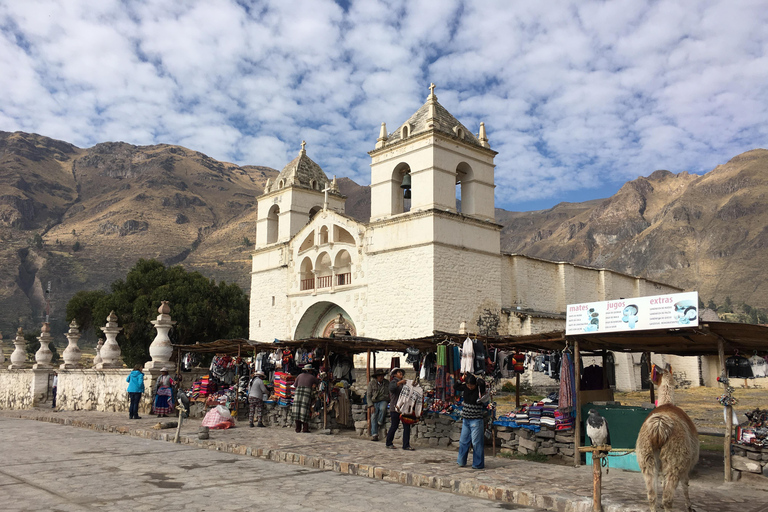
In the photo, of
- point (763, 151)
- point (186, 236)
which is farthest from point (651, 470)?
point (763, 151)

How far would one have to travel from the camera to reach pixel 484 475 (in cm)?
772

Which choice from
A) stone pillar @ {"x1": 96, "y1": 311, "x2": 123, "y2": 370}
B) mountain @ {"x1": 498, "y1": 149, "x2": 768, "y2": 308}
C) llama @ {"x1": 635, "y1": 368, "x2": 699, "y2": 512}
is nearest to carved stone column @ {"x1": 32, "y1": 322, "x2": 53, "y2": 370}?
stone pillar @ {"x1": 96, "y1": 311, "x2": 123, "y2": 370}

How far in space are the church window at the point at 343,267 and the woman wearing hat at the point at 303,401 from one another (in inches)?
481

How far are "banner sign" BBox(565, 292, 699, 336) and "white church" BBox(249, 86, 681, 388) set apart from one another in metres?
12.1

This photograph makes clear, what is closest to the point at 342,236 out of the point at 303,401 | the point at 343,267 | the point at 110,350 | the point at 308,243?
the point at 343,267

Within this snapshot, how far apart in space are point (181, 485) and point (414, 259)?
15318 mm

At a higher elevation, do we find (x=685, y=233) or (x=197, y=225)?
(x=197, y=225)

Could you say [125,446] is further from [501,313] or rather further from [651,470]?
[501,313]

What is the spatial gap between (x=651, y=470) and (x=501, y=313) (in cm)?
1751

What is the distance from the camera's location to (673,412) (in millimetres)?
6363

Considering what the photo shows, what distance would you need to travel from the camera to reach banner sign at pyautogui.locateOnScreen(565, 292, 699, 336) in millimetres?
7480

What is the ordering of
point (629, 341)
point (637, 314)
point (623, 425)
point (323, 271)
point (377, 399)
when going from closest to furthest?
point (637, 314), point (623, 425), point (629, 341), point (377, 399), point (323, 271)

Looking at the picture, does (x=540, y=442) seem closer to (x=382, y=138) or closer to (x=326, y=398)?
(x=326, y=398)

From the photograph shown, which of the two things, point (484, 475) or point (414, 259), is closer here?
point (484, 475)
